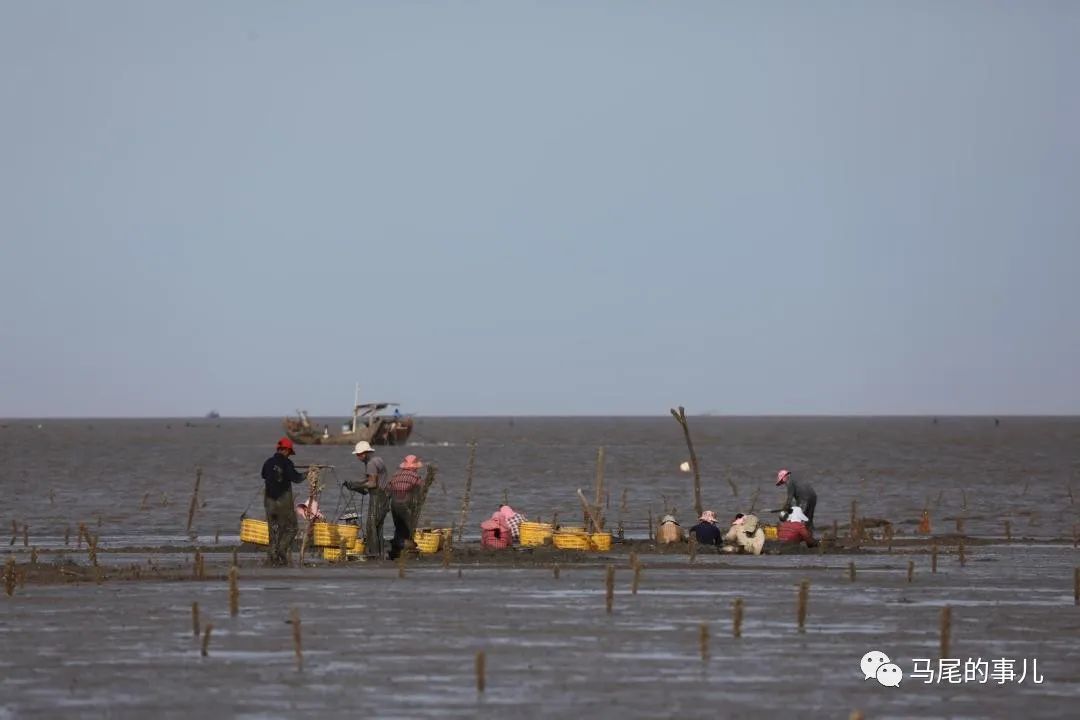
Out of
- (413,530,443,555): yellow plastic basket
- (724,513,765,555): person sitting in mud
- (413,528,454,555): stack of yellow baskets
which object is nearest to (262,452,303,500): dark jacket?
(413,528,454,555): stack of yellow baskets

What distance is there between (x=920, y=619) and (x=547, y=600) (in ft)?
17.0

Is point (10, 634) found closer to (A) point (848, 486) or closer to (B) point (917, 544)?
(B) point (917, 544)

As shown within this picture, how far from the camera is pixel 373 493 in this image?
31.5 m

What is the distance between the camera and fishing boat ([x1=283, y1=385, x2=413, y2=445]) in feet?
492

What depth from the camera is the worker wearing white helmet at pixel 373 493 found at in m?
31.1

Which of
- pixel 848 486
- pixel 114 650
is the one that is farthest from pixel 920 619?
pixel 848 486

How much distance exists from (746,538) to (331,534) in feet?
24.8

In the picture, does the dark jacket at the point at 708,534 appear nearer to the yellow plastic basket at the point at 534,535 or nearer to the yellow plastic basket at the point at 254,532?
the yellow plastic basket at the point at 534,535

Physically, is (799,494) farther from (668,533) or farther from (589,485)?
(589,485)

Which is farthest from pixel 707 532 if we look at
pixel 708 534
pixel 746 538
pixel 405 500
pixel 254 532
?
pixel 254 532

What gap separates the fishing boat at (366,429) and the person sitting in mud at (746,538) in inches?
A: 4470

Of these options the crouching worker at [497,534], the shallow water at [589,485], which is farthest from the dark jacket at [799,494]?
the shallow water at [589,485]

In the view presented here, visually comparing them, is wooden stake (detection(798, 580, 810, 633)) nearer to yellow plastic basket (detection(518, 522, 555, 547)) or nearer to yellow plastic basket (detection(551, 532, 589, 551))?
yellow plastic basket (detection(551, 532, 589, 551))

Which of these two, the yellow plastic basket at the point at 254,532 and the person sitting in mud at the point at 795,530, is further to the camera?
A: the yellow plastic basket at the point at 254,532
